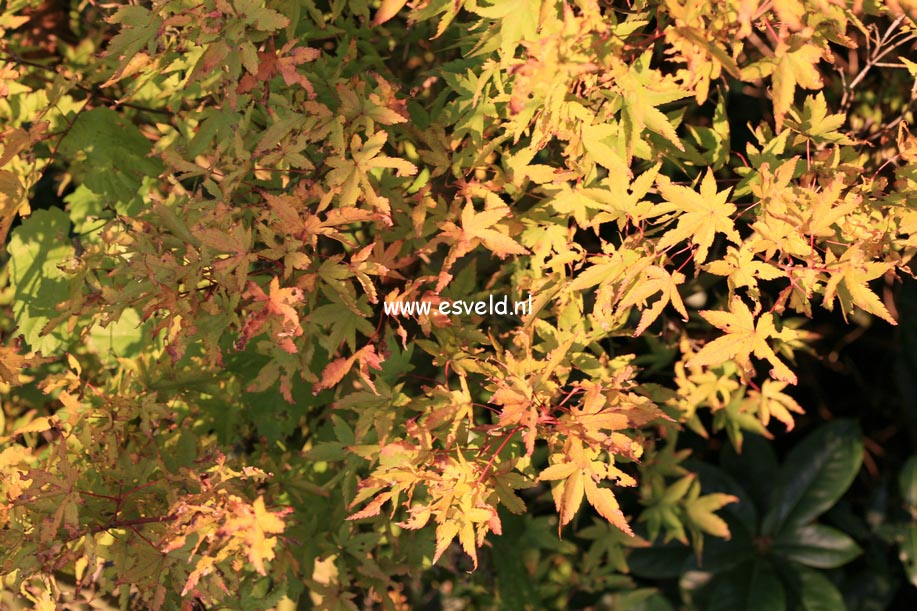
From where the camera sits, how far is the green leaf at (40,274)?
2.19m

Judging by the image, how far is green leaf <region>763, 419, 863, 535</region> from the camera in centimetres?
333

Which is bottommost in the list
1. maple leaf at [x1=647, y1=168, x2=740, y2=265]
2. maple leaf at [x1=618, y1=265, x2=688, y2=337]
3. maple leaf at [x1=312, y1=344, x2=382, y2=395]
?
maple leaf at [x1=312, y1=344, x2=382, y2=395]

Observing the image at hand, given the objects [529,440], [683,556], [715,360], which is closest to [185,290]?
[529,440]

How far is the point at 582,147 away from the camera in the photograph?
1.68 metres

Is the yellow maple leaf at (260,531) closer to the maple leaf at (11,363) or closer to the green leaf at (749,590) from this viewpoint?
the maple leaf at (11,363)

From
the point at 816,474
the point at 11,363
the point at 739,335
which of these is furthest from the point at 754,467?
the point at 11,363

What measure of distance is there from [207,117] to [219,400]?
0.73m

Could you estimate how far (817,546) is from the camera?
3248mm

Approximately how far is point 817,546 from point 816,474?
0.90 feet

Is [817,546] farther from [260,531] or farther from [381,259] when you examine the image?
A: [260,531]

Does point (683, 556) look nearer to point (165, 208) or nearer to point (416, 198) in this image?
point (416, 198)

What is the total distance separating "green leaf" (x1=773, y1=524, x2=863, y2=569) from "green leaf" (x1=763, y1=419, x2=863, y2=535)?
0.04m

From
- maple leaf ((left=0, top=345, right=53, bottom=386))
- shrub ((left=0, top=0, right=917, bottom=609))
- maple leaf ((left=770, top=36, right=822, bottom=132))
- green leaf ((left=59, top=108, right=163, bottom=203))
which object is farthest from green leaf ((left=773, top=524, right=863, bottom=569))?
maple leaf ((left=0, top=345, right=53, bottom=386))

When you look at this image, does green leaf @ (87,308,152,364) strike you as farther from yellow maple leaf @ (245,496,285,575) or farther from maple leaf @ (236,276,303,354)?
yellow maple leaf @ (245,496,285,575)
